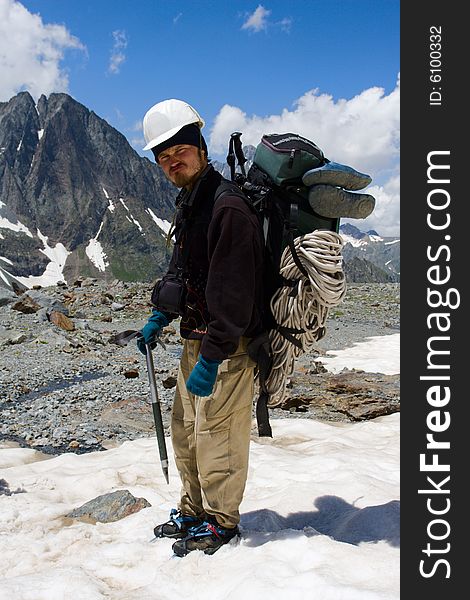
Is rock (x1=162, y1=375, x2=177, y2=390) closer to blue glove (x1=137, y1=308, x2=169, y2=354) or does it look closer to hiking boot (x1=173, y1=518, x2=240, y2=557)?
blue glove (x1=137, y1=308, x2=169, y2=354)

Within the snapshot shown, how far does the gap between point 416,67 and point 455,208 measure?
3.11ft

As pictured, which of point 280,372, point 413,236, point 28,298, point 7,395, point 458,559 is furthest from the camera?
point 28,298

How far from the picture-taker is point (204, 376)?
12.4 ft

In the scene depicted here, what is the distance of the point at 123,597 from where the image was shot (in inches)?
146

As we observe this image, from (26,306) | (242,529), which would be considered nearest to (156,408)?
(242,529)

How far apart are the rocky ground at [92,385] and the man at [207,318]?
2.62 ft

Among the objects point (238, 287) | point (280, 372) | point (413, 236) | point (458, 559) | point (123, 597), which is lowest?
point (123, 597)

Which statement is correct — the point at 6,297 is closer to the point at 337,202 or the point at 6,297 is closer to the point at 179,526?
the point at 179,526

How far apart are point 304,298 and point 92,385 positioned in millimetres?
9356

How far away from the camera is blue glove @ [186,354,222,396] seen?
377 centimetres

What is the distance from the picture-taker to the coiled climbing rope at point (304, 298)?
390cm

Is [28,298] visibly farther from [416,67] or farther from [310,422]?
[416,67]

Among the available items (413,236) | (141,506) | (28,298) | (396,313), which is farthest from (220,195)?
(396,313)

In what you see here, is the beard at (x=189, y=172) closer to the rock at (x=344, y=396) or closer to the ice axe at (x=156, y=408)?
the ice axe at (x=156, y=408)
